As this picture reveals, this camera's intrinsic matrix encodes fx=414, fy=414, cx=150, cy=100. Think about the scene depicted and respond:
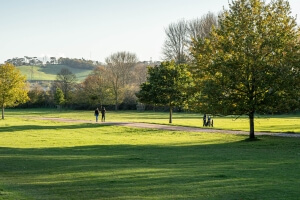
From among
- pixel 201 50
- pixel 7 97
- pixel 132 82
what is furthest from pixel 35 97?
pixel 201 50

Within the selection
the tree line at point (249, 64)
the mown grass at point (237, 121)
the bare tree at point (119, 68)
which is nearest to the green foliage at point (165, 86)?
the mown grass at point (237, 121)

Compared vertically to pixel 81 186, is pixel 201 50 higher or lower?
higher

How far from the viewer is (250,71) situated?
30.5m

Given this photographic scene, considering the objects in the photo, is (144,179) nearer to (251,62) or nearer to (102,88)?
(251,62)

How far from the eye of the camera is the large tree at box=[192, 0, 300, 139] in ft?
98.4

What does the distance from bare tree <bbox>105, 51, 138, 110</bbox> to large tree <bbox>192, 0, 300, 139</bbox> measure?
85.2 meters

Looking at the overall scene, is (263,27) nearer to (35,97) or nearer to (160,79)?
(160,79)

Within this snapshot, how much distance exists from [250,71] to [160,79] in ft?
86.0

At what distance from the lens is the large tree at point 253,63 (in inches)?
1180

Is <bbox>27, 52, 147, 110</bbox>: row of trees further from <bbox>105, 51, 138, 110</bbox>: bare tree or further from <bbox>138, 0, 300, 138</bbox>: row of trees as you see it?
<bbox>138, 0, 300, 138</bbox>: row of trees

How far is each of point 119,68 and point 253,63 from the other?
93773mm

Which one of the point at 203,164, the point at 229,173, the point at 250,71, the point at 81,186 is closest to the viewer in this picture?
the point at 81,186

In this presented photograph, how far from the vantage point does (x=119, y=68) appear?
122250 mm

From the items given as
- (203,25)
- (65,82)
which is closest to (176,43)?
(203,25)
